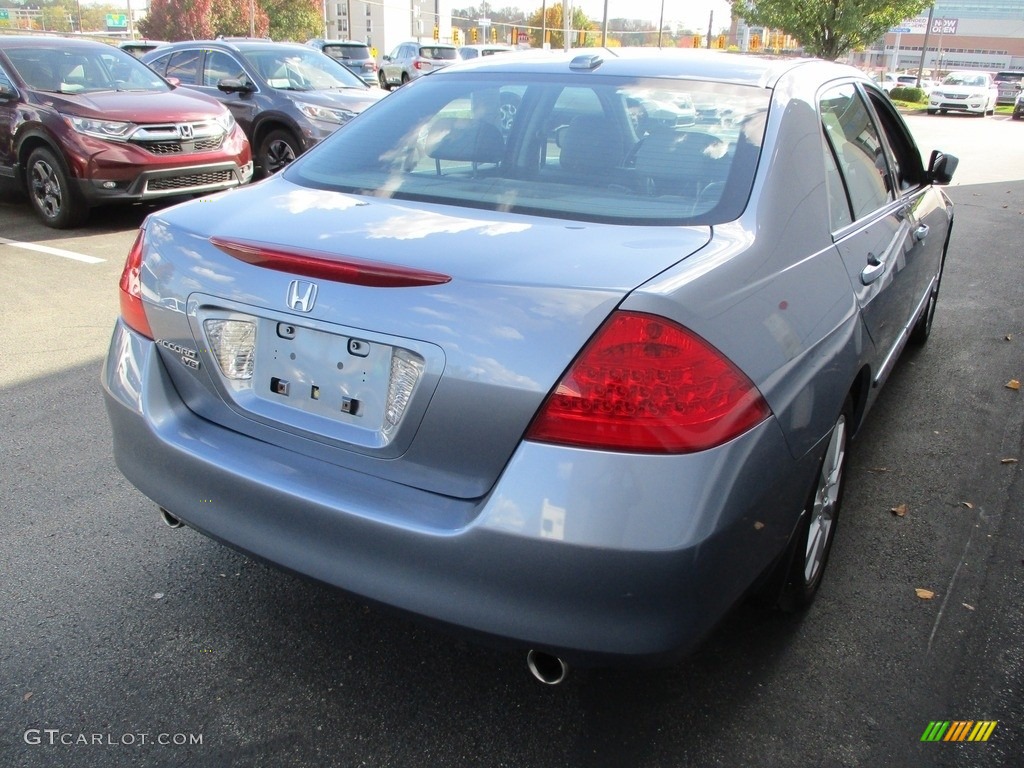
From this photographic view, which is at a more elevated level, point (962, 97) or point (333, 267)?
point (962, 97)

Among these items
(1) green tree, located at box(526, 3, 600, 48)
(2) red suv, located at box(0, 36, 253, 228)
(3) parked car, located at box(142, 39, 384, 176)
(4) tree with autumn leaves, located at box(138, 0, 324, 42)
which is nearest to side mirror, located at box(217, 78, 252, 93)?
(3) parked car, located at box(142, 39, 384, 176)

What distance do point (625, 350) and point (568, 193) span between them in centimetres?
→ 83

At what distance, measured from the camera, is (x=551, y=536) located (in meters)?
1.80

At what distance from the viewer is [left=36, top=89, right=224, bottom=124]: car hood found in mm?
7980

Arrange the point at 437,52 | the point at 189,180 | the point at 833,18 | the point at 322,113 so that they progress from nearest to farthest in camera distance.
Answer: the point at 189,180 < the point at 322,113 < the point at 437,52 < the point at 833,18

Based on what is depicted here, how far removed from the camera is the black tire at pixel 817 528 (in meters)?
2.50

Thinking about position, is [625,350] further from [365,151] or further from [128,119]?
[128,119]

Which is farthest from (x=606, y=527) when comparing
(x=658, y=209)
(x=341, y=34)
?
(x=341, y=34)

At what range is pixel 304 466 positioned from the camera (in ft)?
6.90

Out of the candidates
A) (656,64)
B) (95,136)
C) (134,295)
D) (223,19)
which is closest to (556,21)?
(223,19)

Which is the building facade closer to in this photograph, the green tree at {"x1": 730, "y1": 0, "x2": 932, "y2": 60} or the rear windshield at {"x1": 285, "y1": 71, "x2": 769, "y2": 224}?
the green tree at {"x1": 730, "y1": 0, "x2": 932, "y2": 60}

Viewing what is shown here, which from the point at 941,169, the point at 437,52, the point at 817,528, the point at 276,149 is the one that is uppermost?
the point at 437,52

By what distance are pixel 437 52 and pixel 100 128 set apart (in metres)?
24.6

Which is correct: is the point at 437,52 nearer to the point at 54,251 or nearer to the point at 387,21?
the point at 54,251
